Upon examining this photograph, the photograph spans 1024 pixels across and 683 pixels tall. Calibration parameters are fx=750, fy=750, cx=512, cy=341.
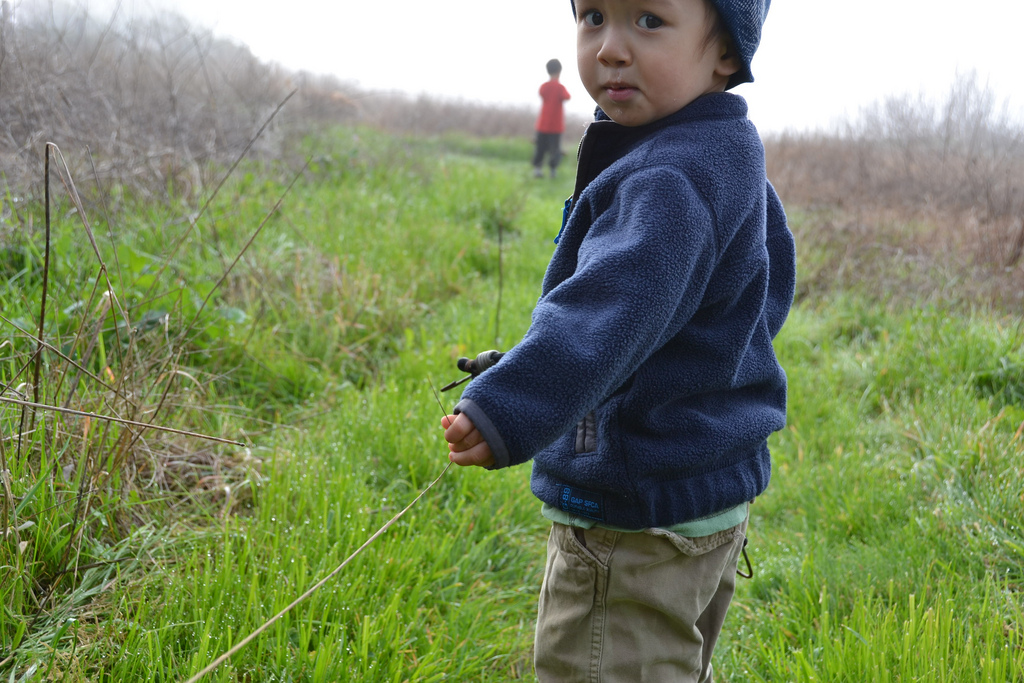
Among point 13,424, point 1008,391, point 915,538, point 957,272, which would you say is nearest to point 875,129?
point 957,272

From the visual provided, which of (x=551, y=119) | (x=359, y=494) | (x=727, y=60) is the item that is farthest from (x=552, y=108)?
(x=727, y=60)

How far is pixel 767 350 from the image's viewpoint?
1498 mm

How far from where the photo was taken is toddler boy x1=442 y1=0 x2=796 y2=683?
109 cm

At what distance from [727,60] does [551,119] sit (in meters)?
12.1

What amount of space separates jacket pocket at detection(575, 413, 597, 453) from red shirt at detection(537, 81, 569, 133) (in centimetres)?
1216

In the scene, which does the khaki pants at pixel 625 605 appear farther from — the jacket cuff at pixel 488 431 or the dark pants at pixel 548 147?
the dark pants at pixel 548 147

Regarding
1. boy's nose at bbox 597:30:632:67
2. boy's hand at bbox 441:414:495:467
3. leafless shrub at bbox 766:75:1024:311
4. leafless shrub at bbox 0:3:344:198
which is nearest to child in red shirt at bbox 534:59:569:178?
leafless shrub at bbox 766:75:1024:311

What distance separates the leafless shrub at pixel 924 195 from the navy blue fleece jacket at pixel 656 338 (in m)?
3.78

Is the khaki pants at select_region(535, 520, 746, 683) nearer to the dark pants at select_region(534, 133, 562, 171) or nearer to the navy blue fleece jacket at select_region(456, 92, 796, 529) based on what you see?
the navy blue fleece jacket at select_region(456, 92, 796, 529)

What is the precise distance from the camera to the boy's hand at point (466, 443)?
105cm

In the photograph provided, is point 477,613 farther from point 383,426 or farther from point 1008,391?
point 1008,391

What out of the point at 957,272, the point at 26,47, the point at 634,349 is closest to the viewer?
the point at 634,349

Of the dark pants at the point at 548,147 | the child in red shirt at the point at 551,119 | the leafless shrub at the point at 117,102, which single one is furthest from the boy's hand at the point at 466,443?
the dark pants at the point at 548,147

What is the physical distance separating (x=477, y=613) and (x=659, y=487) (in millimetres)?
974
